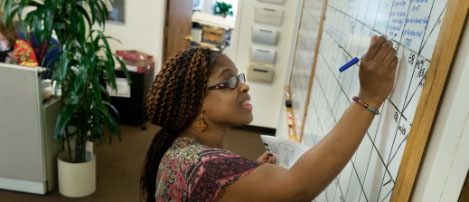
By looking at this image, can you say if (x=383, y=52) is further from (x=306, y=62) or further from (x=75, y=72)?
(x=75, y=72)

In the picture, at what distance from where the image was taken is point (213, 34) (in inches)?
224

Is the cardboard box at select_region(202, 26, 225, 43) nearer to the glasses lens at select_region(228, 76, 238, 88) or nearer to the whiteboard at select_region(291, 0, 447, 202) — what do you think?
the whiteboard at select_region(291, 0, 447, 202)

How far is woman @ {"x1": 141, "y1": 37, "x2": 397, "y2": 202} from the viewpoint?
71 cm

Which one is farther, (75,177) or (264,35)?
(264,35)

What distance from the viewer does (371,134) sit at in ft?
2.90

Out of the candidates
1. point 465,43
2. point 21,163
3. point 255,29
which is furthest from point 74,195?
point 465,43

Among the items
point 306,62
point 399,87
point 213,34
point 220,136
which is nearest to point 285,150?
point 220,136

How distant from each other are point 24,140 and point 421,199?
263cm

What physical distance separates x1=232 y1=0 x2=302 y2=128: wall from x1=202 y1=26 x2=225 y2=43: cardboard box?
1590 millimetres

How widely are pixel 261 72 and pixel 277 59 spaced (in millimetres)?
239

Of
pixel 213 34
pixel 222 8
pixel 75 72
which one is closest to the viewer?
pixel 75 72

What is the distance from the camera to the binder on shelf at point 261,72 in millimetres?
4137

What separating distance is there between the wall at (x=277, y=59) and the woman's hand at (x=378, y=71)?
3074 millimetres

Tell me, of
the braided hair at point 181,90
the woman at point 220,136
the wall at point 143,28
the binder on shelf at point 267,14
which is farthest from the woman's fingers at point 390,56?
the wall at point 143,28
